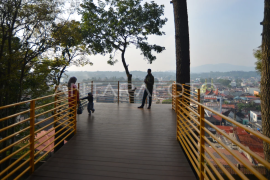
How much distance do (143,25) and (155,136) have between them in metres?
11.9

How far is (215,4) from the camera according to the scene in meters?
18.3

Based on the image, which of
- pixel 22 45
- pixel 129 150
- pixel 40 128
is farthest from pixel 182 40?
pixel 22 45

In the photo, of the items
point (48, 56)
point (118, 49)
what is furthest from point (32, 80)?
point (118, 49)

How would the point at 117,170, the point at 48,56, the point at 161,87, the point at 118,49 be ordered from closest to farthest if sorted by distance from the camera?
the point at 117,170
the point at 161,87
the point at 48,56
the point at 118,49

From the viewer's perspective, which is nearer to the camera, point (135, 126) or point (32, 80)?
point (135, 126)

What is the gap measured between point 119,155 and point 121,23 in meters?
12.5

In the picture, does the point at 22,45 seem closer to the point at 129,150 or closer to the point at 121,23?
the point at 121,23

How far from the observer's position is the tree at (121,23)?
47.4 ft

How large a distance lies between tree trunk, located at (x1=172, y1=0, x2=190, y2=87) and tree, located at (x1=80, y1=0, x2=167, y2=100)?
7006 mm

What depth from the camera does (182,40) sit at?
7.52m

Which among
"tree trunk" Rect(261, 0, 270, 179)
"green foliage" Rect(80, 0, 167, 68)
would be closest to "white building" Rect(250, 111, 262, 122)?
"tree trunk" Rect(261, 0, 270, 179)

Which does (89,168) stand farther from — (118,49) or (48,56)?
(118,49)

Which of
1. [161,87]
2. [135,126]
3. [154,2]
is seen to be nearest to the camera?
[135,126]

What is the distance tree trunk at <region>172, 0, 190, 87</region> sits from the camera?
7520mm
